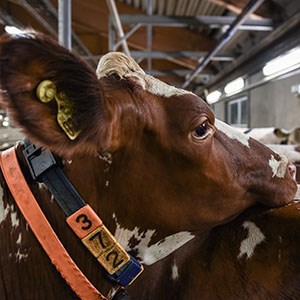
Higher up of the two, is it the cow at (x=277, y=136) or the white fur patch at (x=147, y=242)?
the white fur patch at (x=147, y=242)

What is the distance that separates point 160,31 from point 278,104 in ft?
6.22

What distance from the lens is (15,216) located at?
69 cm

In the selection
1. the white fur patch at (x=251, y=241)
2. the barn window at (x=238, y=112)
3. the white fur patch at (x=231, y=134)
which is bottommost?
the barn window at (x=238, y=112)

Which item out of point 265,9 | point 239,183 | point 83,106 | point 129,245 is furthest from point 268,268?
point 265,9

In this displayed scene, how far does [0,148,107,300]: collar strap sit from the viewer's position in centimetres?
65

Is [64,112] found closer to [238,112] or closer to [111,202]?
[111,202]

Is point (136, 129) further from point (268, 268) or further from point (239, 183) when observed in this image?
point (268, 268)

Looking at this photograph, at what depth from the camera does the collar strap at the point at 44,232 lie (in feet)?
2.12

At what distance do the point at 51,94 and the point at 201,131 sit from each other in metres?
0.30

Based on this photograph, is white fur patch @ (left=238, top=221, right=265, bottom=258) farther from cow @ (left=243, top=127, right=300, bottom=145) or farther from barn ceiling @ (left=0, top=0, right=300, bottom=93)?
cow @ (left=243, top=127, right=300, bottom=145)

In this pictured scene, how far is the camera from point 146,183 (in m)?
0.71

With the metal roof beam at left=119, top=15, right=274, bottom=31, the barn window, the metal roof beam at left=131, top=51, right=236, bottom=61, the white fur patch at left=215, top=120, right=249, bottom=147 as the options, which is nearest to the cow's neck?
the white fur patch at left=215, top=120, right=249, bottom=147

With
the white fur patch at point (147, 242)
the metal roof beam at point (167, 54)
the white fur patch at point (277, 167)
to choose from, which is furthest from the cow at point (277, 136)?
the white fur patch at point (147, 242)

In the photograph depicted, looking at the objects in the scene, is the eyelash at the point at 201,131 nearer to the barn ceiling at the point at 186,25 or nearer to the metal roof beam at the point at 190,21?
the barn ceiling at the point at 186,25
